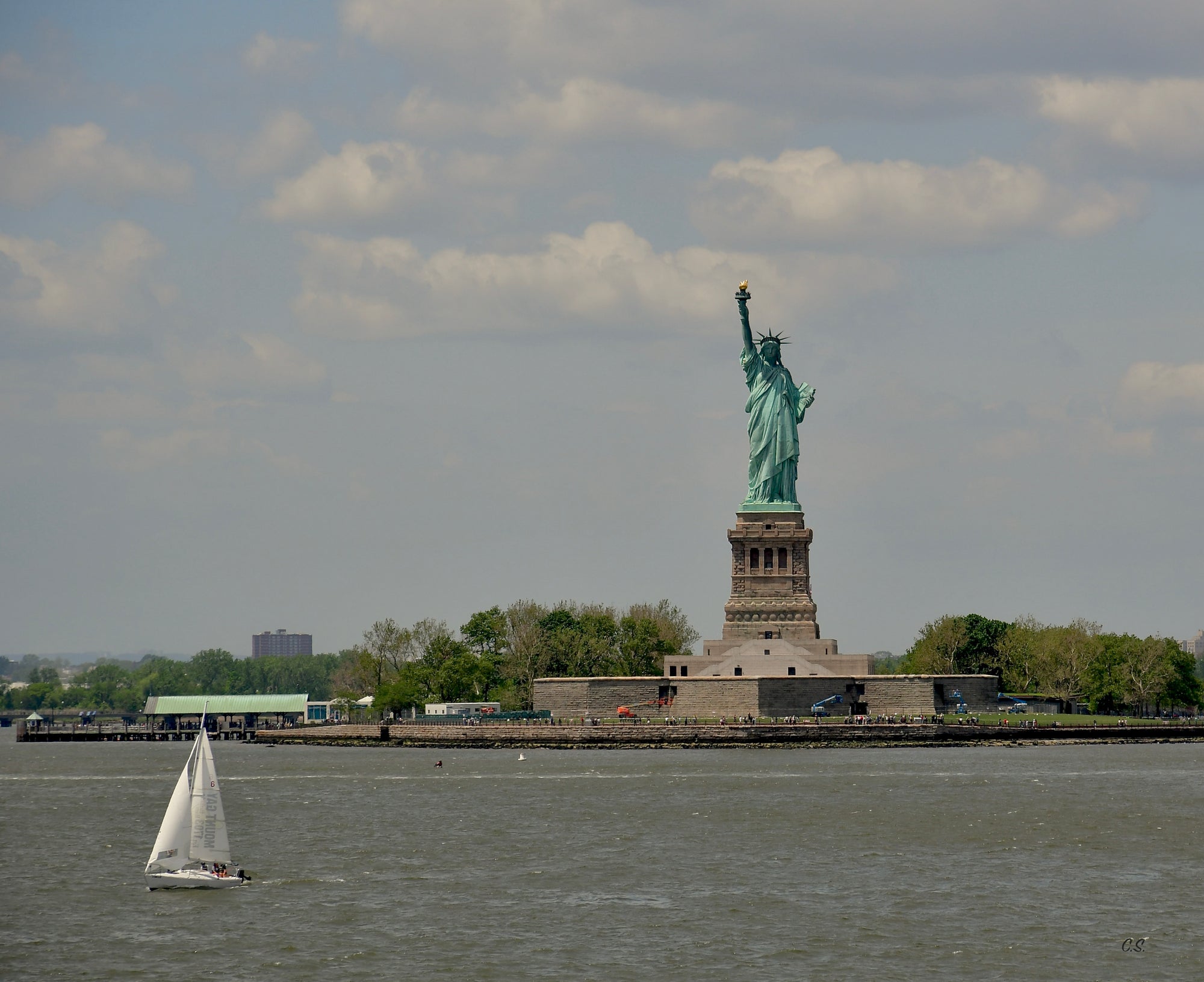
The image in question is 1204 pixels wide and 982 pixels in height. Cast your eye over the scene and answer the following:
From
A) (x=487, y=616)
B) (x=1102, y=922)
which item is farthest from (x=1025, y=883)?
(x=487, y=616)

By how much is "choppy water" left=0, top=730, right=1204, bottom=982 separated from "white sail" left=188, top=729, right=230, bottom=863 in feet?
4.46

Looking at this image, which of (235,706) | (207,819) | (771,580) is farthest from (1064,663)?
(207,819)

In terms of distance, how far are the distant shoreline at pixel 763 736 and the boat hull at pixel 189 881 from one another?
200 feet

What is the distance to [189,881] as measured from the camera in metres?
50.2

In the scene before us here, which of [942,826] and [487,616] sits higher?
[487,616]

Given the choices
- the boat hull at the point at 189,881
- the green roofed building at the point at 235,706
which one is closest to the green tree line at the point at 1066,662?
the green roofed building at the point at 235,706

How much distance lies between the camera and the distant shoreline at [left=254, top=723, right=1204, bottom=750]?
109562 millimetres

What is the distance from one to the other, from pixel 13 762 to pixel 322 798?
167ft

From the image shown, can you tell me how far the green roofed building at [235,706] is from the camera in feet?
587

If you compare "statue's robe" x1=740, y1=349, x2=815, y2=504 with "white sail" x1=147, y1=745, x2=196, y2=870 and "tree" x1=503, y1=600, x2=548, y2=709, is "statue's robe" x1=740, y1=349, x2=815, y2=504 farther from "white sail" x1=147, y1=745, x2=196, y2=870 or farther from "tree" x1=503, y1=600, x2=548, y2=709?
"white sail" x1=147, y1=745, x2=196, y2=870

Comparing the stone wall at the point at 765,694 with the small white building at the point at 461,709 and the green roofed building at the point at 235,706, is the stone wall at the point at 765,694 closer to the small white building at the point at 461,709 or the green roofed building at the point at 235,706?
the small white building at the point at 461,709

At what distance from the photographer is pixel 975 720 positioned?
115 metres

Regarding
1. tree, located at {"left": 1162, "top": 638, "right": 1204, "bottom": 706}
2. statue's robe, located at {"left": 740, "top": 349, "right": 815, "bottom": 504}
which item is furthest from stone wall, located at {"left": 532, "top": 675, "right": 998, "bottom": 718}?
tree, located at {"left": 1162, "top": 638, "right": 1204, "bottom": 706}

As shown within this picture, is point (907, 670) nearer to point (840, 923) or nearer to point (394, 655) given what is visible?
point (394, 655)
